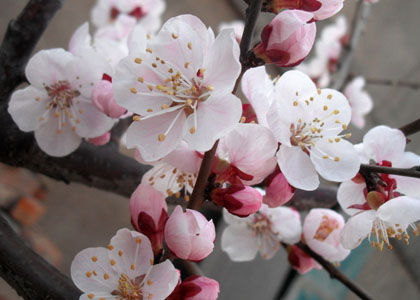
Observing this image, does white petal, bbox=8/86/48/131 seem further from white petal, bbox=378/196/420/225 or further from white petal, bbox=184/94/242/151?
white petal, bbox=378/196/420/225

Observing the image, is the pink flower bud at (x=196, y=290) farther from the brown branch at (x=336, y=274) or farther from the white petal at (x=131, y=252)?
the brown branch at (x=336, y=274)

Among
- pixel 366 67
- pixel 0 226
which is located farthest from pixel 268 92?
pixel 366 67

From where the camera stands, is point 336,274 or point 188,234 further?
point 336,274

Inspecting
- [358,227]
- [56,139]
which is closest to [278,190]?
[358,227]

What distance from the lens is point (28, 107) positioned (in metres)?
0.63

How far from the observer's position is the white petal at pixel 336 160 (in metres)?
0.46

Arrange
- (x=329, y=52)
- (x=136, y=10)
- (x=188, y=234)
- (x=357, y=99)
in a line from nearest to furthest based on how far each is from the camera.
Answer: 1. (x=188, y=234)
2. (x=136, y=10)
3. (x=357, y=99)
4. (x=329, y=52)

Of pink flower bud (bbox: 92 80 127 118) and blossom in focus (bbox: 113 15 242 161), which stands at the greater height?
blossom in focus (bbox: 113 15 242 161)

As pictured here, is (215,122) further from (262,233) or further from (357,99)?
(357,99)

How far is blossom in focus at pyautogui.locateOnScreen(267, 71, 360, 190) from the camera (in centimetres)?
45

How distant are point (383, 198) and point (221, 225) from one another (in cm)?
118

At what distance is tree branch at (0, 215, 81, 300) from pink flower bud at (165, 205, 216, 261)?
15 cm

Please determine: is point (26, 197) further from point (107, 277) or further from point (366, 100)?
point (107, 277)

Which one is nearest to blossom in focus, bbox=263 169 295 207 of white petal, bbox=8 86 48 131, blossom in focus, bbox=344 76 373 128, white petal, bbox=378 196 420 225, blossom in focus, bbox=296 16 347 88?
white petal, bbox=378 196 420 225
